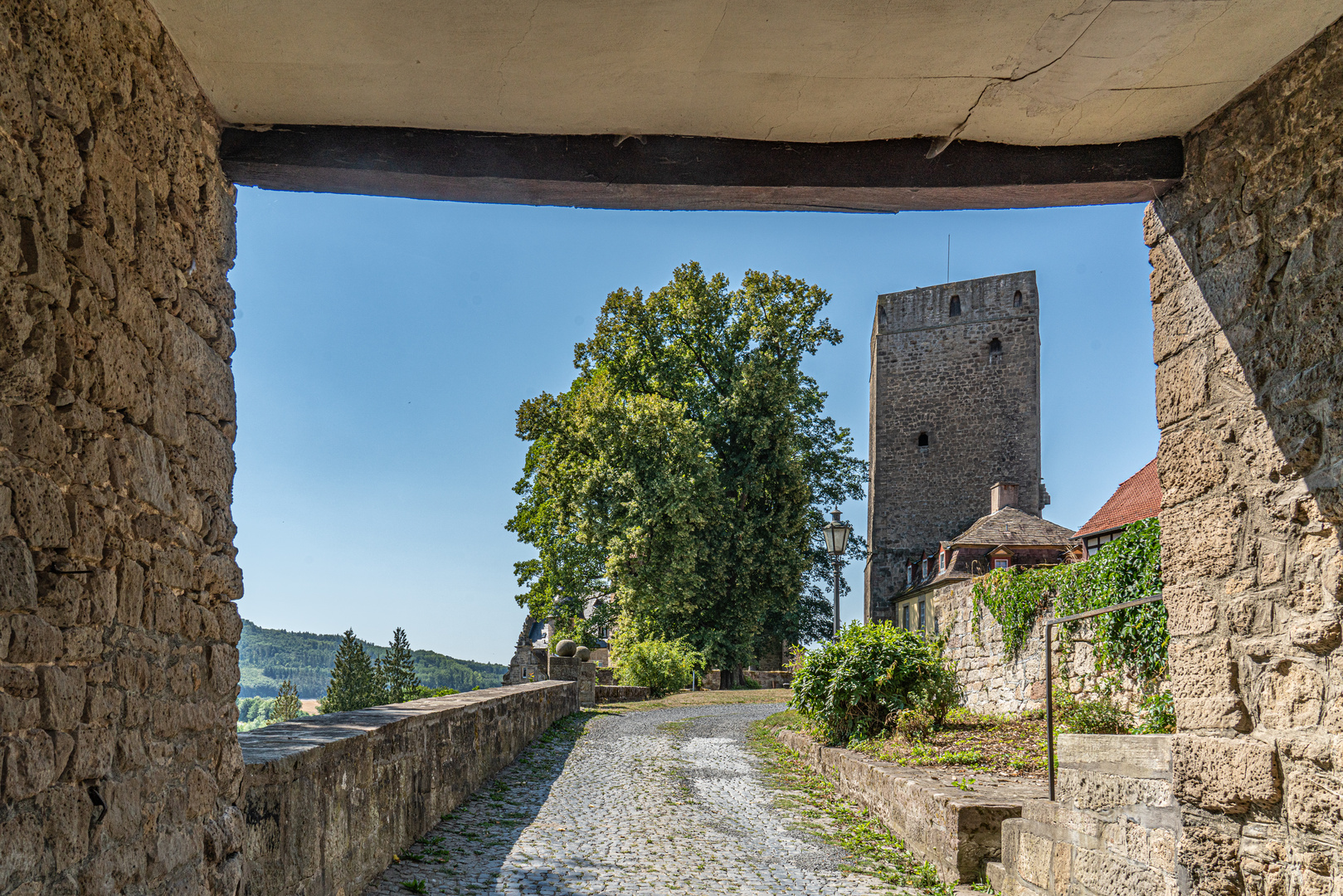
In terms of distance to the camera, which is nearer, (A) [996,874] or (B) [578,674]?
(A) [996,874]

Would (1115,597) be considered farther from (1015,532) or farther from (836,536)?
(1015,532)

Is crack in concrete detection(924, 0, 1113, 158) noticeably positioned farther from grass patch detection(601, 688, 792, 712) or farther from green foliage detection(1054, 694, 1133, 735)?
grass patch detection(601, 688, 792, 712)

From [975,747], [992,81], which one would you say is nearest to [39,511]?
[992,81]

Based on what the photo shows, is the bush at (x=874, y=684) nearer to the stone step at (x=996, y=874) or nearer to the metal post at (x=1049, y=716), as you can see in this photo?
the metal post at (x=1049, y=716)

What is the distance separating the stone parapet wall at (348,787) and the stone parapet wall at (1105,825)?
10.5ft

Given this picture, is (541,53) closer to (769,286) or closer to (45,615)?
(45,615)

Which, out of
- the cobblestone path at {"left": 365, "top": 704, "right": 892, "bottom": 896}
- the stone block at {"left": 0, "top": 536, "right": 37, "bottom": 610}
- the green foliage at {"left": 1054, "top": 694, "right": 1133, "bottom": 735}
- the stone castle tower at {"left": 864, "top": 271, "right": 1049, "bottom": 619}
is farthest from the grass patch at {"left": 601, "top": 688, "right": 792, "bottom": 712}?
the stone block at {"left": 0, "top": 536, "right": 37, "bottom": 610}

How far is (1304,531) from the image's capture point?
2941 mm

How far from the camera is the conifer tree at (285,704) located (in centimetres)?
3675

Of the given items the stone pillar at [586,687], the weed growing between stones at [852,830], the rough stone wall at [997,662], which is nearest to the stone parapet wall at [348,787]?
the weed growing between stones at [852,830]

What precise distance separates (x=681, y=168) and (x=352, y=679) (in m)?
35.4

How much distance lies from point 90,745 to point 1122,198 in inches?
151

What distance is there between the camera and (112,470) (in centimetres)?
246

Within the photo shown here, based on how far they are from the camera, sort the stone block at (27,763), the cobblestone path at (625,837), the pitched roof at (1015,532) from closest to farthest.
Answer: the stone block at (27,763) → the cobblestone path at (625,837) → the pitched roof at (1015,532)
